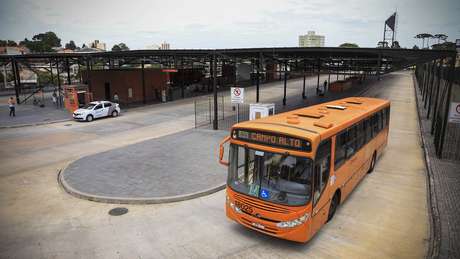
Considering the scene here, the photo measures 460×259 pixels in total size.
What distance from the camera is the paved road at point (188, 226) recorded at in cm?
763

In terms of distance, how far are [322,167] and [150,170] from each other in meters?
8.15

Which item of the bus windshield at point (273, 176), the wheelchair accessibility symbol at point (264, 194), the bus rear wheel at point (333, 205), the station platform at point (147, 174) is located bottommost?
the station platform at point (147, 174)

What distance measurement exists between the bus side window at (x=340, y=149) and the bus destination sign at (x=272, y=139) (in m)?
1.82

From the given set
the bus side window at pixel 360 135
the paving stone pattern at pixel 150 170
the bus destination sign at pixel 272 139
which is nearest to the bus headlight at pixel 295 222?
the bus destination sign at pixel 272 139

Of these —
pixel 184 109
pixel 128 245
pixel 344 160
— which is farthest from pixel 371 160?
pixel 184 109

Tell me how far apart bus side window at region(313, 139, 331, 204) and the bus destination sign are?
1.45ft

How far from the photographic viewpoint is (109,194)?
1091cm

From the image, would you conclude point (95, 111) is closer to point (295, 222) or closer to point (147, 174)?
point (147, 174)

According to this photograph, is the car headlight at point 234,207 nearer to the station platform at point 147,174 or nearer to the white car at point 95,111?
the station platform at point 147,174

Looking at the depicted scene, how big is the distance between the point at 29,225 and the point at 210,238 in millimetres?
5440

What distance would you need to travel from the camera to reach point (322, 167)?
7461 mm

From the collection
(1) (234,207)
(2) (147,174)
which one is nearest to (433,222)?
(1) (234,207)

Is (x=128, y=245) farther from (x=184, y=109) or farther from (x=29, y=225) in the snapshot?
(x=184, y=109)

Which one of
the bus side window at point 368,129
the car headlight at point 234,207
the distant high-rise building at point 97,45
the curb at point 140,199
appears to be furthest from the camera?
the distant high-rise building at point 97,45
